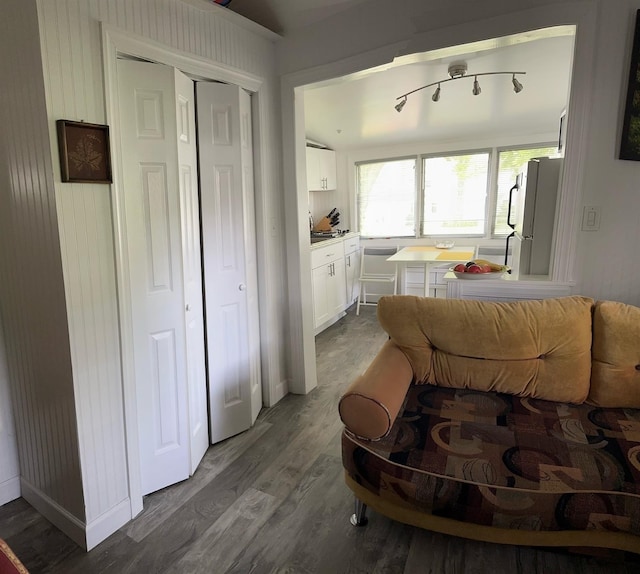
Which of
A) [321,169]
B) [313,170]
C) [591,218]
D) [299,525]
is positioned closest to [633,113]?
[591,218]

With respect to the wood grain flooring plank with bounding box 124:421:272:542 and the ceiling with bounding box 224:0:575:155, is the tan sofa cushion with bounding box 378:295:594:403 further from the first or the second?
the ceiling with bounding box 224:0:575:155

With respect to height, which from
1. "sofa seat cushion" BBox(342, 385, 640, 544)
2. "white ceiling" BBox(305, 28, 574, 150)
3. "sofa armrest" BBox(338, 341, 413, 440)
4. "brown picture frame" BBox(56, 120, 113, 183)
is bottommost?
"sofa seat cushion" BBox(342, 385, 640, 544)

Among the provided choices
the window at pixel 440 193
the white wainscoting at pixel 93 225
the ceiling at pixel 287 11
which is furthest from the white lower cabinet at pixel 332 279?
the white wainscoting at pixel 93 225

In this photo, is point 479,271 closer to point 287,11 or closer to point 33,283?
point 287,11

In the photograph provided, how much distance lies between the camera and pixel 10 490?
1.97m

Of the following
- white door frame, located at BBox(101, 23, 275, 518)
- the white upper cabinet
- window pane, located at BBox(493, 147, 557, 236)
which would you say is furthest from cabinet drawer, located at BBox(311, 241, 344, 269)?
white door frame, located at BBox(101, 23, 275, 518)

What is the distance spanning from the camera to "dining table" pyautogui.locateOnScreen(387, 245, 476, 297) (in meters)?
4.13

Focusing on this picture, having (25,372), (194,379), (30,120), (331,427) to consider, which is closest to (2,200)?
(30,120)

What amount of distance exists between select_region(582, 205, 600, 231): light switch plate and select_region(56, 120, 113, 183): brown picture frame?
2170mm

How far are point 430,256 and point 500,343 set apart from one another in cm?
247

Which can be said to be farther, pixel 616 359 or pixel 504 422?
pixel 616 359

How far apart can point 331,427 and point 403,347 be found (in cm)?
81

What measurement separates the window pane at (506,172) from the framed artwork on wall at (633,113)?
9.72ft

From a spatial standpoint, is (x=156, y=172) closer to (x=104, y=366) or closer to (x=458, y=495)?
(x=104, y=366)
